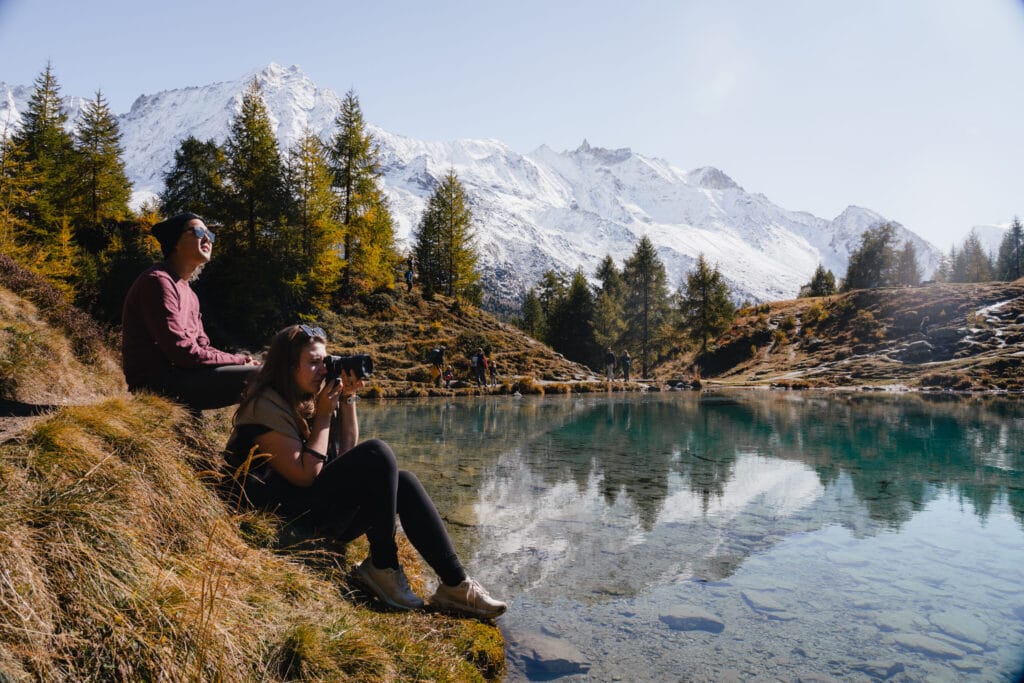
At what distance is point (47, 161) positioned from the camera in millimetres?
29500

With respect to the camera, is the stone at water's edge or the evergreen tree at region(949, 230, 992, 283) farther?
the evergreen tree at region(949, 230, 992, 283)

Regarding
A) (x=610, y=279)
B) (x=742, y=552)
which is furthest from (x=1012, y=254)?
(x=742, y=552)

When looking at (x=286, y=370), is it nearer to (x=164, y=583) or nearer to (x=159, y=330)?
(x=164, y=583)

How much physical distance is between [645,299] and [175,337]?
1966 inches

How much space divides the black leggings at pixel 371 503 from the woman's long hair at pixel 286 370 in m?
0.40

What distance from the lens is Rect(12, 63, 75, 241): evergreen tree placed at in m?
26.3

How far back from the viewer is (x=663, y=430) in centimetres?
A: 1498

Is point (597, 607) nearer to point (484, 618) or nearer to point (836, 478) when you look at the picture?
point (484, 618)

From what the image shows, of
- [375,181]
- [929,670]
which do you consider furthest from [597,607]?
[375,181]

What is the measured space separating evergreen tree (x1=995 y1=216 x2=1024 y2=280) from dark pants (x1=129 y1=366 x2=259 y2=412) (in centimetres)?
11404

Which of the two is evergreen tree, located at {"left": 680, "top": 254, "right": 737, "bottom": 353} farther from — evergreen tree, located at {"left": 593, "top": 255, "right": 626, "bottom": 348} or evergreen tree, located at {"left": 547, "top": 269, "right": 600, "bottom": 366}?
evergreen tree, located at {"left": 547, "top": 269, "right": 600, "bottom": 366}

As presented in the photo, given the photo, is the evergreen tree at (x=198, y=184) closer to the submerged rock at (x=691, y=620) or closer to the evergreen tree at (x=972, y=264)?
the submerged rock at (x=691, y=620)

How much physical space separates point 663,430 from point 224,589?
44.9 ft

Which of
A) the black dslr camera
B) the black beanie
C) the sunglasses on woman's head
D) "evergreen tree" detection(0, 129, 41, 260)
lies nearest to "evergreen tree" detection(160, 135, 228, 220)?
"evergreen tree" detection(0, 129, 41, 260)
